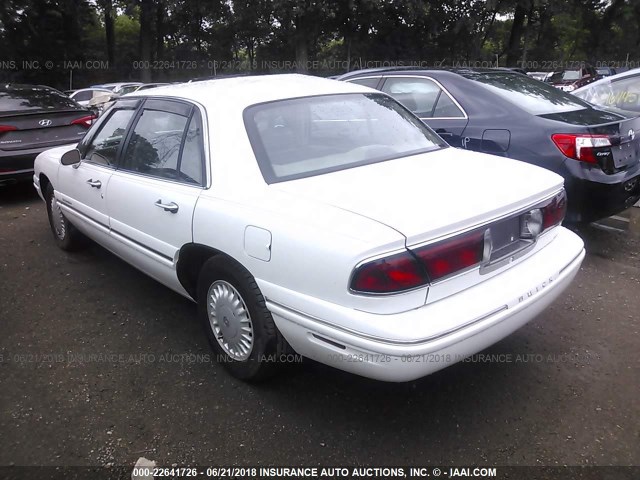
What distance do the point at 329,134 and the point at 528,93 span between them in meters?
2.63

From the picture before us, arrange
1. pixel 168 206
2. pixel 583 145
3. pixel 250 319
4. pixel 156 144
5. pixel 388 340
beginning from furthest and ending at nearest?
1. pixel 583 145
2. pixel 156 144
3. pixel 168 206
4. pixel 250 319
5. pixel 388 340

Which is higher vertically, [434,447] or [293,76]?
[293,76]

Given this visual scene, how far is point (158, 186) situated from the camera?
10.1ft

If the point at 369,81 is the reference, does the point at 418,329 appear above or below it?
below

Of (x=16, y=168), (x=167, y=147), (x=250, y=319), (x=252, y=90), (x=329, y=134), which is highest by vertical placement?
(x=252, y=90)

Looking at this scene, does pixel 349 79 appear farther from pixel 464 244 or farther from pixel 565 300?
pixel 464 244

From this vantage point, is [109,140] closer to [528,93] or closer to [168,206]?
[168,206]

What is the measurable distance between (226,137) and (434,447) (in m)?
1.85

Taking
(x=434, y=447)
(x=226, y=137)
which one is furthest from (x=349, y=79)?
(x=434, y=447)

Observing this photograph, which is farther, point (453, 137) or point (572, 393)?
point (453, 137)

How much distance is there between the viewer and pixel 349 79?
5941mm

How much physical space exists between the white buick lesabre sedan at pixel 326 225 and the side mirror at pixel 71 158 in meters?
0.36

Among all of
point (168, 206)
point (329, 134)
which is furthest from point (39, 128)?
point (329, 134)

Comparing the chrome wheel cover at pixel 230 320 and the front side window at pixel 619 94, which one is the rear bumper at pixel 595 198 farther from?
the chrome wheel cover at pixel 230 320
